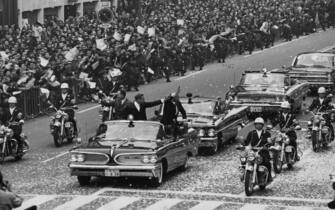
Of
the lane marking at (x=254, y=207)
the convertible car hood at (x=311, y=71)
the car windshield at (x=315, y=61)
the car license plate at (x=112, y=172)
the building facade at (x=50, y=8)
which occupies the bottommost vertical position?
the lane marking at (x=254, y=207)

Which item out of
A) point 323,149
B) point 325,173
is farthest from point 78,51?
point 325,173

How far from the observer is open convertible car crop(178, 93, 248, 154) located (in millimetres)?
28656

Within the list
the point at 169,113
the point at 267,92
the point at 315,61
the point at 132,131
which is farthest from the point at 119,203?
the point at 315,61

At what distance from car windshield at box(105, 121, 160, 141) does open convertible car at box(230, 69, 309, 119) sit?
9.21m

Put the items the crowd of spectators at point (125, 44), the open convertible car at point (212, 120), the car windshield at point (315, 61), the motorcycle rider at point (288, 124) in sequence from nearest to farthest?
the motorcycle rider at point (288, 124), the open convertible car at point (212, 120), the crowd of spectators at point (125, 44), the car windshield at point (315, 61)

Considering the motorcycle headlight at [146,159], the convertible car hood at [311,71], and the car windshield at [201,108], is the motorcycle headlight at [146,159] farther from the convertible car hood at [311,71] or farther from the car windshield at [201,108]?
the convertible car hood at [311,71]

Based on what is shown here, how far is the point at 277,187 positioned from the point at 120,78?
56.3 feet

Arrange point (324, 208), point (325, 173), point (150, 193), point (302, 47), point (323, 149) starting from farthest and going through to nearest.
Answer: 1. point (302, 47)
2. point (323, 149)
3. point (325, 173)
4. point (150, 193)
5. point (324, 208)

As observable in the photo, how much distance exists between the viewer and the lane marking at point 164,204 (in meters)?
22.0

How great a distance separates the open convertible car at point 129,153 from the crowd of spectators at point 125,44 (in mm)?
8518

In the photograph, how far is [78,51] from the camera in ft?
127

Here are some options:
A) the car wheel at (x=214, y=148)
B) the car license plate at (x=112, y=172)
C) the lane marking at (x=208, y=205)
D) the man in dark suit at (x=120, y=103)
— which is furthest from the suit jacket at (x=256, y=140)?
the man in dark suit at (x=120, y=103)

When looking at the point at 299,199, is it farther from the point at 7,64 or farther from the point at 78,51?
the point at 78,51

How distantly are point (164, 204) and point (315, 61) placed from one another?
1993 cm
